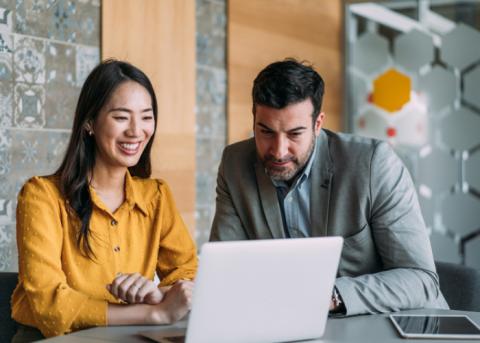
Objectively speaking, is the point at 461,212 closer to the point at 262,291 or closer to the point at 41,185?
the point at 41,185

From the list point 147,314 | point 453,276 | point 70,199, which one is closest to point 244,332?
point 147,314

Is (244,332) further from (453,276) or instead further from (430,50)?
(430,50)

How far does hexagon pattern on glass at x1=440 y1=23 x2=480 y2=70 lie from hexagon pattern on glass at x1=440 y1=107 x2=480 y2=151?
0.27 meters

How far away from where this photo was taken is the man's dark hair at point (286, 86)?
2.11m

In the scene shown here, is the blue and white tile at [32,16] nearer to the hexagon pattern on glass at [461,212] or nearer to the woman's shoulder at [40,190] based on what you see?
the woman's shoulder at [40,190]

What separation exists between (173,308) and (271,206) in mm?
591

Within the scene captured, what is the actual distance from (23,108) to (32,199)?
903mm

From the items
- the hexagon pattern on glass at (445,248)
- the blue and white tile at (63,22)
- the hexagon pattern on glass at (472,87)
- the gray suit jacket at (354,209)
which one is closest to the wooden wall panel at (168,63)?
the blue and white tile at (63,22)

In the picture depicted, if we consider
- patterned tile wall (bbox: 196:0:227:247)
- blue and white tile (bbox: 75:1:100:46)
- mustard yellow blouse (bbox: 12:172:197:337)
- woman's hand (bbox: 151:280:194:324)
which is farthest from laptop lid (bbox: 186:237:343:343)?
patterned tile wall (bbox: 196:0:227:247)

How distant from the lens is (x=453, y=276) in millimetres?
2236

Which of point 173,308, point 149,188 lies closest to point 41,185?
point 149,188

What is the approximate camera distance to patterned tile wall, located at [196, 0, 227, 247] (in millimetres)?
3734

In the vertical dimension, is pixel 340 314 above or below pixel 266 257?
below

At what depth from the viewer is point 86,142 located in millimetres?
2057
